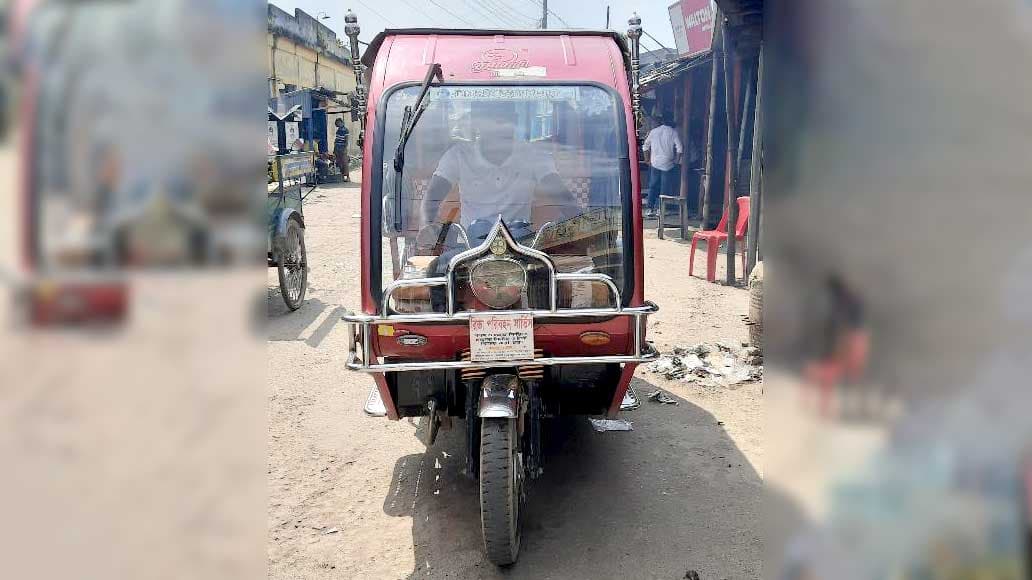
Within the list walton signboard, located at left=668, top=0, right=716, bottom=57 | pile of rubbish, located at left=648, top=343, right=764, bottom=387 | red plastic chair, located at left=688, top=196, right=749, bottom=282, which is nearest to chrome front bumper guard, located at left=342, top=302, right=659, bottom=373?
→ pile of rubbish, located at left=648, top=343, right=764, bottom=387

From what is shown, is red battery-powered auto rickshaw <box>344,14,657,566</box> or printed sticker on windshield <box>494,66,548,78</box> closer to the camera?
red battery-powered auto rickshaw <box>344,14,657,566</box>

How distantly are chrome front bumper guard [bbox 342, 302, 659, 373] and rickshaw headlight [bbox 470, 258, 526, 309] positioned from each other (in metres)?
0.07

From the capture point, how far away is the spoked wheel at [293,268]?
7020mm

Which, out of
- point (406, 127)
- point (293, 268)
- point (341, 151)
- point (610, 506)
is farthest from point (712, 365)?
point (341, 151)

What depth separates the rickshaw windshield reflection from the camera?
139 inches

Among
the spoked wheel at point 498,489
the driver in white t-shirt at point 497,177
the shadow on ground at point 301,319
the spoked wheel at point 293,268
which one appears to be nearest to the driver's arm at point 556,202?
the driver in white t-shirt at point 497,177

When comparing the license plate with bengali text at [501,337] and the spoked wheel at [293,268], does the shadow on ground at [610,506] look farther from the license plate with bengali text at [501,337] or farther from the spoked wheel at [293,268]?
the spoked wheel at [293,268]

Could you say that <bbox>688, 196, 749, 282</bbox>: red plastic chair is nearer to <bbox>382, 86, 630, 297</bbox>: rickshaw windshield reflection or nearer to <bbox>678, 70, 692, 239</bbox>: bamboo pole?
<bbox>678, 70, 692, 239</bbox>: bamboo pole

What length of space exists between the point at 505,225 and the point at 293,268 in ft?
15.5

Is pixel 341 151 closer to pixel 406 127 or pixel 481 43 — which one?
pixel 481 43
